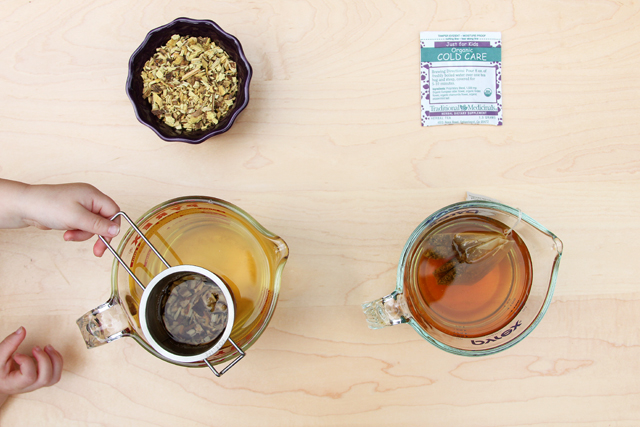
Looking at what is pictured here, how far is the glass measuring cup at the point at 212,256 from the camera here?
1.84 ft

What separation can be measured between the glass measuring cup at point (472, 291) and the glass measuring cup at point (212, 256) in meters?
0.16

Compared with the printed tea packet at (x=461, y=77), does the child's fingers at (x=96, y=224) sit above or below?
below

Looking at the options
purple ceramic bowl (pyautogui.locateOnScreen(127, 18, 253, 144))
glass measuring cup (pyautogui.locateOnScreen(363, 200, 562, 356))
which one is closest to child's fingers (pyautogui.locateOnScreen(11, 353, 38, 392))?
purple ceramic bowl (pyautogui.locateOnScreen(127, 18, 253, 144))

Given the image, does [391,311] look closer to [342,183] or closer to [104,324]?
[342,183]

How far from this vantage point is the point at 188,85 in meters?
0.64

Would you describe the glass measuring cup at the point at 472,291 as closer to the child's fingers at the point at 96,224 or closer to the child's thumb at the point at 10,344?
the child's fingers at the point at 96,224

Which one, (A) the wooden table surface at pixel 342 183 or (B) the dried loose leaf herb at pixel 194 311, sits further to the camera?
(A) the wooden table surface at pixel 342 183

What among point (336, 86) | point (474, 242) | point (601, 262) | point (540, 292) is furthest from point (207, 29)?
point (601, 262)

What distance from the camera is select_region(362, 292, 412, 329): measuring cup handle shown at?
0.57 metres

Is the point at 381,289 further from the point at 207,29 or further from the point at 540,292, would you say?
the point at 207,29

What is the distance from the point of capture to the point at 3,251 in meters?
0.68

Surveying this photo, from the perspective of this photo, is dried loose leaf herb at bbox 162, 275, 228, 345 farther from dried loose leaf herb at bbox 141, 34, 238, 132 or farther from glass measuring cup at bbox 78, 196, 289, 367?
dried loose leaf herb at bbox 141, 34, 238, 132

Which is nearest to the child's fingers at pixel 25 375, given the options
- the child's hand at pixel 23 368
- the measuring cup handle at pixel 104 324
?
the child's hand at pixel 23 368

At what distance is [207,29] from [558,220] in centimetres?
64
